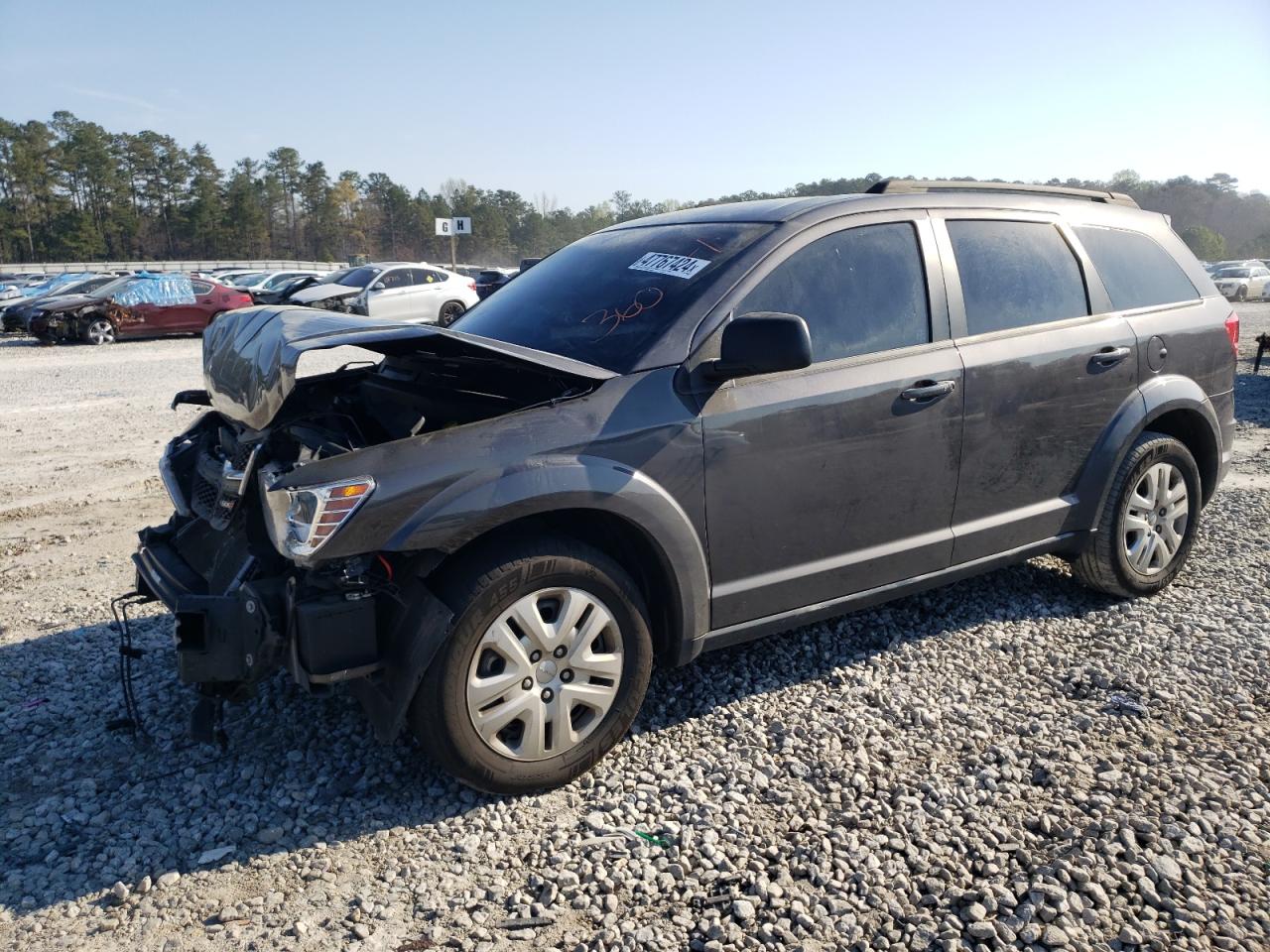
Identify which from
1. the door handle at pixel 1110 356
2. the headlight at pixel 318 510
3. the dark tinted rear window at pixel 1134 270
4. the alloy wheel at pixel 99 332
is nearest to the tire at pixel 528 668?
the headlight at pixel 318 510

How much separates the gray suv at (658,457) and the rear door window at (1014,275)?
0.01 meters

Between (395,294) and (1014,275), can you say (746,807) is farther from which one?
(395,294)

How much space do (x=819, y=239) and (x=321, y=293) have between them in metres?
22.0

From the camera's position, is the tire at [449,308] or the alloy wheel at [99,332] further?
the tire at [449,308]

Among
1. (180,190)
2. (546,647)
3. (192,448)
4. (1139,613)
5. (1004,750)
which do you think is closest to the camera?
(546,647)

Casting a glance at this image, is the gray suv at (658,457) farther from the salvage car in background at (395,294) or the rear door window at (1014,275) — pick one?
the salvage car in background at (395,294)

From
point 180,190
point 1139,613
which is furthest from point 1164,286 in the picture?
point 180,190

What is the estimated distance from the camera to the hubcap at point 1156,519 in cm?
465

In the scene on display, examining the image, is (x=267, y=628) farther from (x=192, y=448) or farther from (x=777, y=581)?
(x=777, y=581)

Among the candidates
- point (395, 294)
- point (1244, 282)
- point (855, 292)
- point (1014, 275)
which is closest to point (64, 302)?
point (395, 294)

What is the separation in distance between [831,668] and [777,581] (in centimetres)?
75

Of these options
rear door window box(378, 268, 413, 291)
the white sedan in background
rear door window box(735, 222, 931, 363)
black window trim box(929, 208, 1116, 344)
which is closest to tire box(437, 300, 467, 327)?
rear door window box(378, 268, 413, 291)

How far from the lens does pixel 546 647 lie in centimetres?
308

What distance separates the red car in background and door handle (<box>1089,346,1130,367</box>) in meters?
19.0
